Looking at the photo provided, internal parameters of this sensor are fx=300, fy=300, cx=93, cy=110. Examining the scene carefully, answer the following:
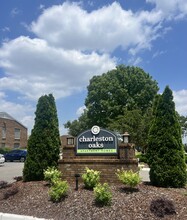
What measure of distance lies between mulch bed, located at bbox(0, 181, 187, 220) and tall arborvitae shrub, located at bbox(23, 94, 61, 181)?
131 centimetres

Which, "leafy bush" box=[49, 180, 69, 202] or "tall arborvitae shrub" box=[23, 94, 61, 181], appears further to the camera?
"tall arborvitae shrub" box=[23, 94, 61, 181]

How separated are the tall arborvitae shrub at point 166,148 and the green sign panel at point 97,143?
3.90 feet

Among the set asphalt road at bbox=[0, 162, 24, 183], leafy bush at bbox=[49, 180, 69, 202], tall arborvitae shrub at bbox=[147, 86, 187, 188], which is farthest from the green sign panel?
asphalt road at bbox=[0, 162, 24, 183]

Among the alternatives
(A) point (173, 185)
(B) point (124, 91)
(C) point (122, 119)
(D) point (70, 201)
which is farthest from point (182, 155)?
(B) point (124, 91)

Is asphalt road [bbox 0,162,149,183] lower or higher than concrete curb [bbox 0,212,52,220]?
higher

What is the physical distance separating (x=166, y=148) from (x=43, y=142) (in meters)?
4.08

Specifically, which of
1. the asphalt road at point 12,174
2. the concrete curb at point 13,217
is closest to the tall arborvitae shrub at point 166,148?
the concrete curb at point 13,217

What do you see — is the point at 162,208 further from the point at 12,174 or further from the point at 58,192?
the point at 12,174

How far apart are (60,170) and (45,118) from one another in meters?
1.91

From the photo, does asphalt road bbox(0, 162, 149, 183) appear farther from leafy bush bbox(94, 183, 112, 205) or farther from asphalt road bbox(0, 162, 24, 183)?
leafy bush bbox(94, 183, 112, 205)

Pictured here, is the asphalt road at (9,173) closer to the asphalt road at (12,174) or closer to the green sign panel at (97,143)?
the asphalt road at (12,174)

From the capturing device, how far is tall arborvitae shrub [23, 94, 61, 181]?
9.94 meters

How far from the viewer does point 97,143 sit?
9.68 metres

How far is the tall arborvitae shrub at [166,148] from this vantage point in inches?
338
